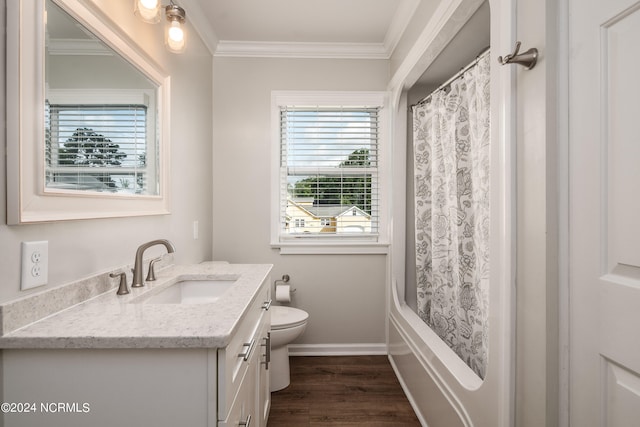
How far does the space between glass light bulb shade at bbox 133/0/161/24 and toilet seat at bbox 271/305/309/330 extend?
1.68 m

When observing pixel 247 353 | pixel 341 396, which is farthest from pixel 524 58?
pixel 341 396

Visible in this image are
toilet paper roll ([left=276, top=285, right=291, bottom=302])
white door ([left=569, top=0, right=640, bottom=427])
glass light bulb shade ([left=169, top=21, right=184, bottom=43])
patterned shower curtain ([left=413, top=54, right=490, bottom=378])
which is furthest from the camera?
toilet paper roll ([left=276, top=285, right=291, bottom=302])

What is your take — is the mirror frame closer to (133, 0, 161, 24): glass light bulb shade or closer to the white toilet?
A: (133, 0, 161, 24): glass light bulb shade

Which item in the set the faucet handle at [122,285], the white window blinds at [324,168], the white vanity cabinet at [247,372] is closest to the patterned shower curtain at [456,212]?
the white window blinds at [324,168]

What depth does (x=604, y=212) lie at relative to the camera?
0.78 metres

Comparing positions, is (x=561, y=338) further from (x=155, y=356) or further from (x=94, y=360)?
(x=94, y=360)

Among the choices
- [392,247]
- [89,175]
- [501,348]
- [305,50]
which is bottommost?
[501,348]

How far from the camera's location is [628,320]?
0.73 metres

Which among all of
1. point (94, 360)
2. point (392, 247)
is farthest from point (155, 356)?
point (392, 247)

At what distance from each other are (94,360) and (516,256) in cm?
123

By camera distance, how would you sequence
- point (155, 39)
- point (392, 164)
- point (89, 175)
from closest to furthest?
point (89, 175), point (155, 39), point (392, 164)

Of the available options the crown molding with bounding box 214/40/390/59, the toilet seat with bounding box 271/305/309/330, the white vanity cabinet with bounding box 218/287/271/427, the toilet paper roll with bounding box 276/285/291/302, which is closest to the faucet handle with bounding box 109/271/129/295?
the white vanity cabinet with bounding box 218/287/271/427

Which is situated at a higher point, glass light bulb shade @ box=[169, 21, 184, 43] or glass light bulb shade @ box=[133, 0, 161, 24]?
glass light bulb shade @ box=[169, 21, 184, 43]

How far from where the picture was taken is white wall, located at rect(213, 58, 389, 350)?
2590mm
